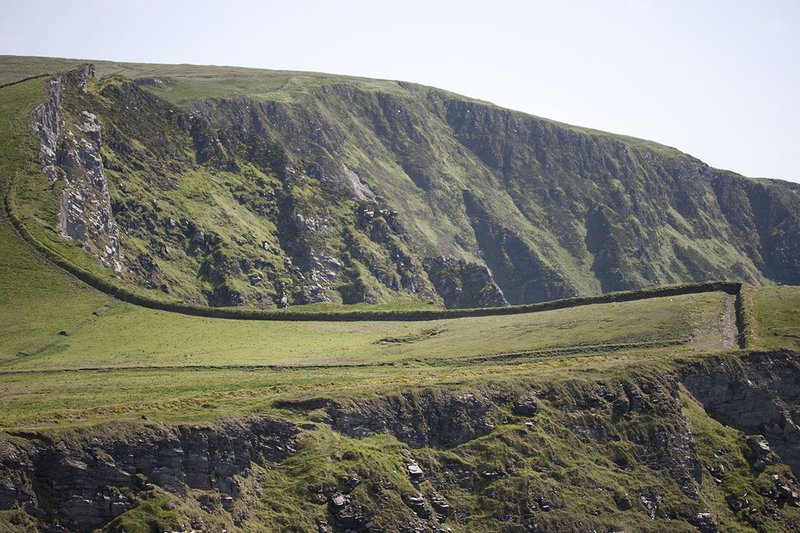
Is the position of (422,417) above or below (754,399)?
below

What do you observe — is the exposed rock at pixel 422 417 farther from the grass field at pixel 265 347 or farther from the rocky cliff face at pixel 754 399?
the rocky cliff face at pixel 754 399

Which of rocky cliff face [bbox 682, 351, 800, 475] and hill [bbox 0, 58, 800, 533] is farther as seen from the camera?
rocky cliff face [bbox 682, 351, 800, 475]

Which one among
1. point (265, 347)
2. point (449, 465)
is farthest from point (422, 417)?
point (265, 347)

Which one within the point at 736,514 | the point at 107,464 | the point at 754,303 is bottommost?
the point at 736,514

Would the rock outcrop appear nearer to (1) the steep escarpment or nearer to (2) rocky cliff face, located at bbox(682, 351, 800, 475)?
(1) the steep escarpment

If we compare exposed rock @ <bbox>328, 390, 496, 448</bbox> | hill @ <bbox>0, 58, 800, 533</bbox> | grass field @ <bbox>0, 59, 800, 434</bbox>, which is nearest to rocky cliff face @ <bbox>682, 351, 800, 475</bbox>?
hill @ <bbox>0, 58, 800, 533</bbox>

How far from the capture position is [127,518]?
72750 millimetres

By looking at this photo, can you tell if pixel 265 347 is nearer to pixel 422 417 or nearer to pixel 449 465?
pixel 422 417

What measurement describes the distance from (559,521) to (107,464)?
138 feet

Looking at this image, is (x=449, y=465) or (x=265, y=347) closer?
(x=449, y=465)

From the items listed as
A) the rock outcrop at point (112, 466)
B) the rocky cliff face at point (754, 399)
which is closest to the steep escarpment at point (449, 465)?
the rock outcrop at point (112, 466)

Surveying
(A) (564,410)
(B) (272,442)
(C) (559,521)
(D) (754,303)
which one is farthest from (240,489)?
(D) (754,303)

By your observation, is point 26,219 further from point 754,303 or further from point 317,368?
point 754,303

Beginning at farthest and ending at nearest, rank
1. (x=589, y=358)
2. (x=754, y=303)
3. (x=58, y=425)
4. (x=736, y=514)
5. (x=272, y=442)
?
(x=754, y=303)
(x=589, y=358)
(x=736, y=514)
(x=272, y=442)
(x=58, y=425)
